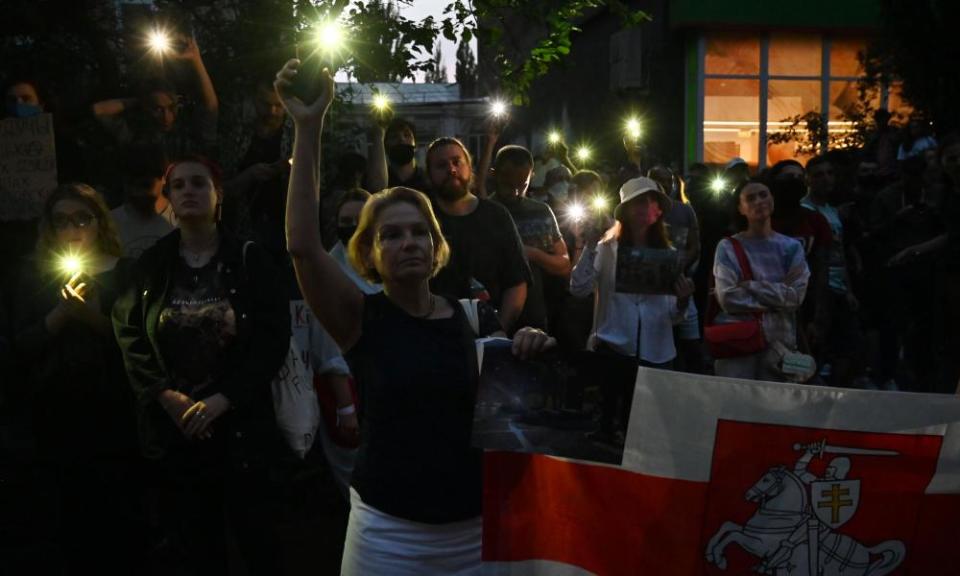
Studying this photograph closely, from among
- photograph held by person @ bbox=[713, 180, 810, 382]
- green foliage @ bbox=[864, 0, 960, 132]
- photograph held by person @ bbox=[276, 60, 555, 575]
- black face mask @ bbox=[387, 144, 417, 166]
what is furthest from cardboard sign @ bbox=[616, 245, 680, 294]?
green foliage @ bbox=[864, 0, 960, 132]

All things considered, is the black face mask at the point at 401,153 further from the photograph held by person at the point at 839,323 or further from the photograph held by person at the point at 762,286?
the photograph held by person at the point at 839,323

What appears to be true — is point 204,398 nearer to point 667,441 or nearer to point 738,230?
point 667,441

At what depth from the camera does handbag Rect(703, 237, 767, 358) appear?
623 cm

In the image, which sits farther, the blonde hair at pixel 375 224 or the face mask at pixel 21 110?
the face mask at pixel 21 110

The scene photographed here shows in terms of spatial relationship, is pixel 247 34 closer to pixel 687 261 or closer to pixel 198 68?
pixel 198 68

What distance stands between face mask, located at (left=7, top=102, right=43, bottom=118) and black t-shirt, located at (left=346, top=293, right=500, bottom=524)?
344 centimetres

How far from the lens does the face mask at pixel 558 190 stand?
409 inches

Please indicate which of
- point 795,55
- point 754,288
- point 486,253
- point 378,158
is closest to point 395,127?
point 378,158

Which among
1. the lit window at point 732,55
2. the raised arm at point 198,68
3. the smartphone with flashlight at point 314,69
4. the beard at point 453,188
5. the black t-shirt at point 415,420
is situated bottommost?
the black t-shirt at point 415,420

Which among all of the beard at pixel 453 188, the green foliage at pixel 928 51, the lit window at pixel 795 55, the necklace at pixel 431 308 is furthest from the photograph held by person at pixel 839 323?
the lit window at pixel 795 55

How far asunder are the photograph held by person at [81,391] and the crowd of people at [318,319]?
10mm

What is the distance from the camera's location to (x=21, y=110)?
5.97 metres

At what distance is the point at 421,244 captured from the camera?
3.38m

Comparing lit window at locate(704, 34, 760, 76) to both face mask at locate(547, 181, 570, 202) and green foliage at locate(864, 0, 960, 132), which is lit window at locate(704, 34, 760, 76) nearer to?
green foliage at locate(864, 0, 960, 132)
